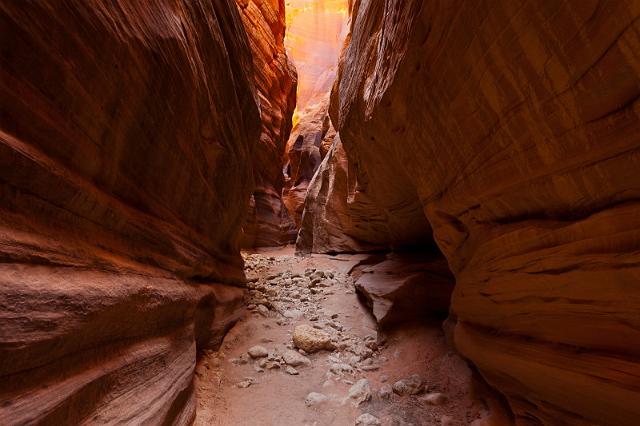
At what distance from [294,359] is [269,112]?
47.2ft

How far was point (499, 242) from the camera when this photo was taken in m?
2.72

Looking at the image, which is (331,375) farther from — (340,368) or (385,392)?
(385,392)

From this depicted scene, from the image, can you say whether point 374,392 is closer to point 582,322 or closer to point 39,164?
point 582,322

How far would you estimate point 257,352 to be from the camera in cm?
446

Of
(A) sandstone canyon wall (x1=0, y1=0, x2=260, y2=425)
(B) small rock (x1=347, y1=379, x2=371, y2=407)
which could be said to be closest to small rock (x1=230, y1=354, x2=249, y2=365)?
(A) sandstone canyon wall (x1=0, y1=0, x2=260, y2=425)

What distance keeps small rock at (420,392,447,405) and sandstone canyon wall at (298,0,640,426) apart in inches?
24.1

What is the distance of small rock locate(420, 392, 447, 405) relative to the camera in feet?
11.3

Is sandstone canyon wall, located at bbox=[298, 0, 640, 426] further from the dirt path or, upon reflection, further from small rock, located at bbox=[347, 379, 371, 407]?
small rock, located at bbox=[347, 379, 371, 407]

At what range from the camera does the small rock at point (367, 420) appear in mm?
3107

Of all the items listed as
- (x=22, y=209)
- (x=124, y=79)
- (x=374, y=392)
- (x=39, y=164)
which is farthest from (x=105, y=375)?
(x=374, y=392)

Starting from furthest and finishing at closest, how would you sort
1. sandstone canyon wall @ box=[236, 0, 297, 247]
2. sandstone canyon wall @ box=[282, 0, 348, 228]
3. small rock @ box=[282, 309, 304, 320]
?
1. sandstone canyon wall @ box=[282, 0, 348, 228]
2. sandstone canyon wall @ box=[236, 0, 297, 247]
3. small rock @ box=[282, 309, 304, 320]

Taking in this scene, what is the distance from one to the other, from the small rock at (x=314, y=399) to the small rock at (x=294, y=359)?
29.1 inches

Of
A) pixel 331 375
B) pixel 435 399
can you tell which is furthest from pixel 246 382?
pixel 435 399

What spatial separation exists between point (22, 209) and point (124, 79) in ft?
4.08
